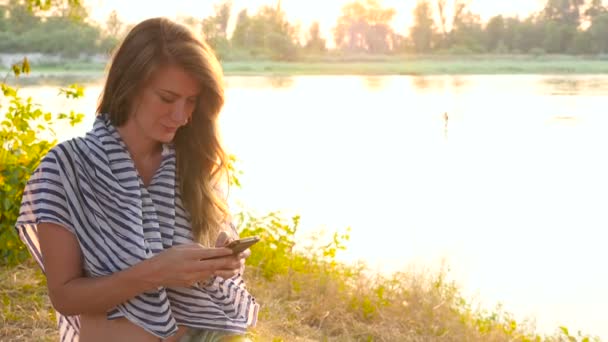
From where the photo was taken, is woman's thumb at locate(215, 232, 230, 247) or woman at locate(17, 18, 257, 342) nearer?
woman at locate(17, 18, 257, 342)

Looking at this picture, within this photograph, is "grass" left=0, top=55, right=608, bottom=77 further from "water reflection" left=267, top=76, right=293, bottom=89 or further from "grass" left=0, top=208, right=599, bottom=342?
"grass" left=0, top=208, right=599, bottom=342

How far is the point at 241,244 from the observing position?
5.79 feet

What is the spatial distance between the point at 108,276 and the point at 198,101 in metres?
0.47

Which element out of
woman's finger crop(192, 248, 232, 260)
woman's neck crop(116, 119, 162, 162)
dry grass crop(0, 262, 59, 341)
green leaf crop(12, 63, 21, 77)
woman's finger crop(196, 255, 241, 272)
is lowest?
dry grass crop(0, 262, 59, 341)

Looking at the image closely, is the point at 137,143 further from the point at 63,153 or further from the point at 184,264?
the point at 184,264

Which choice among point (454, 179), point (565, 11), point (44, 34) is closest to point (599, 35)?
point (565, 11)

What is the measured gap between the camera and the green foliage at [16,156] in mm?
4051

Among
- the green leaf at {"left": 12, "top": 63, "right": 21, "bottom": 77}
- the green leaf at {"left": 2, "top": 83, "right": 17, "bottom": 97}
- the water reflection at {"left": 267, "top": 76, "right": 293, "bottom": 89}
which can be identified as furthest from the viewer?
the water reflection at {"left": 267, "top": 76, "right": 293, "bottom": 89}

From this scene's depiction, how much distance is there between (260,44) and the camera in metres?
14.0

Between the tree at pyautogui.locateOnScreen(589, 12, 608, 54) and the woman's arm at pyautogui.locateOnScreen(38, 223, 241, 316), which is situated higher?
the woman's arm at pyautogui.locateOnScreen(38, 223, 241, 316)

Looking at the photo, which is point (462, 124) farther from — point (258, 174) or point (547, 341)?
point (547, 341)

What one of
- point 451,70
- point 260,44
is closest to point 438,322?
point 260,44

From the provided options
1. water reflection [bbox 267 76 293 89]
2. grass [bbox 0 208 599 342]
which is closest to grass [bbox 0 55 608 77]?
water reflection [bbox 267 76 293 89]

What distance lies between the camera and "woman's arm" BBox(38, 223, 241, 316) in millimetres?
1708
